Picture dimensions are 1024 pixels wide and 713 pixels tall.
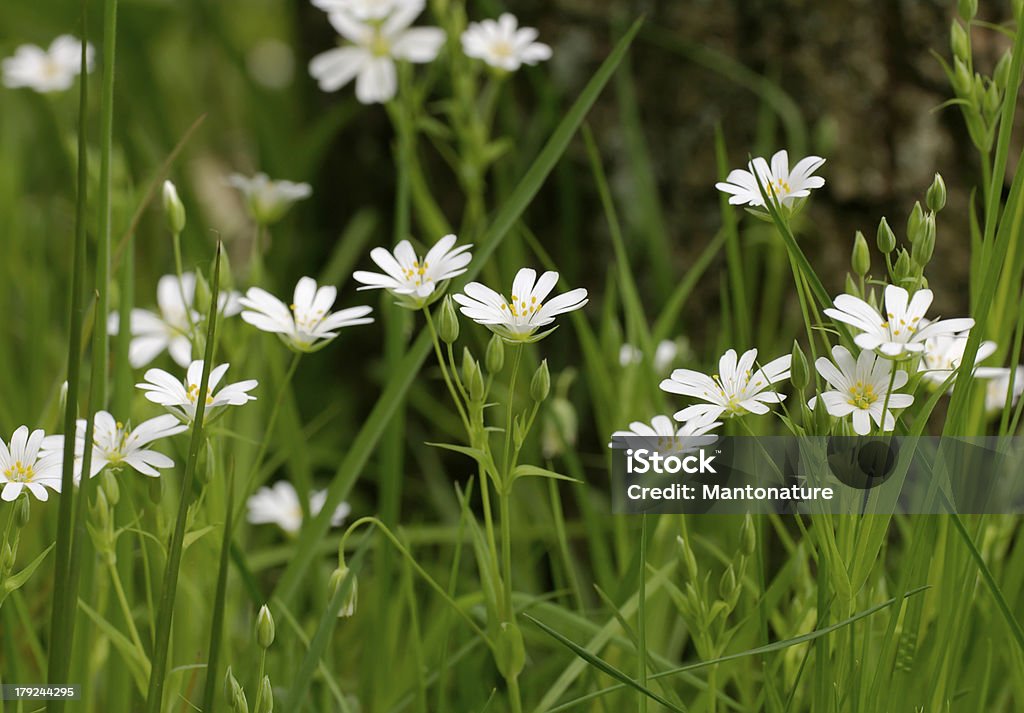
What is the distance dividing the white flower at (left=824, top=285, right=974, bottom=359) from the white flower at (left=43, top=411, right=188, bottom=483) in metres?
0.40

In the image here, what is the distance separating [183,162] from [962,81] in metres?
1.13

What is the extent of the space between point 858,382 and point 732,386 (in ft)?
0.24

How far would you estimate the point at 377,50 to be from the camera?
4.33 feet

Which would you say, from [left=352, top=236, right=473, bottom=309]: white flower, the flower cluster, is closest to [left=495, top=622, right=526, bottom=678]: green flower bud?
[left=352, top=236, right=473, bottom=309]: white flower

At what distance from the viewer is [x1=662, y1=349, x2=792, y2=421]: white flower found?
571 mm

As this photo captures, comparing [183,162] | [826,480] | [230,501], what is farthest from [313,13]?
[826,480]

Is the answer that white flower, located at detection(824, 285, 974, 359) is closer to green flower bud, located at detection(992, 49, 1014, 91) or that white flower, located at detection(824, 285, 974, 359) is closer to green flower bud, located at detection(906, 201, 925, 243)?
green flower bud, located at detection(906, 201, 925, 243)

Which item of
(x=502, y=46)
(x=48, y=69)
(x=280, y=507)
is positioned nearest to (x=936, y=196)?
(x=502, y=46)

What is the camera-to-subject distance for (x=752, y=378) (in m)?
0.61

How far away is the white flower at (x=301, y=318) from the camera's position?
0.68 meters

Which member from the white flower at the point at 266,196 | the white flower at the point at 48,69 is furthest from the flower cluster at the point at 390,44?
the white flower at the point at 48,69

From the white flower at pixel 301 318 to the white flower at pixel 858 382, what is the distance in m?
0.30

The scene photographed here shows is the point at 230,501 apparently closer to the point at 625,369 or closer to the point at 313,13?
the point at 625,369

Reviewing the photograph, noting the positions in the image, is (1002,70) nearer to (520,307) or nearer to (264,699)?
(520,307)
